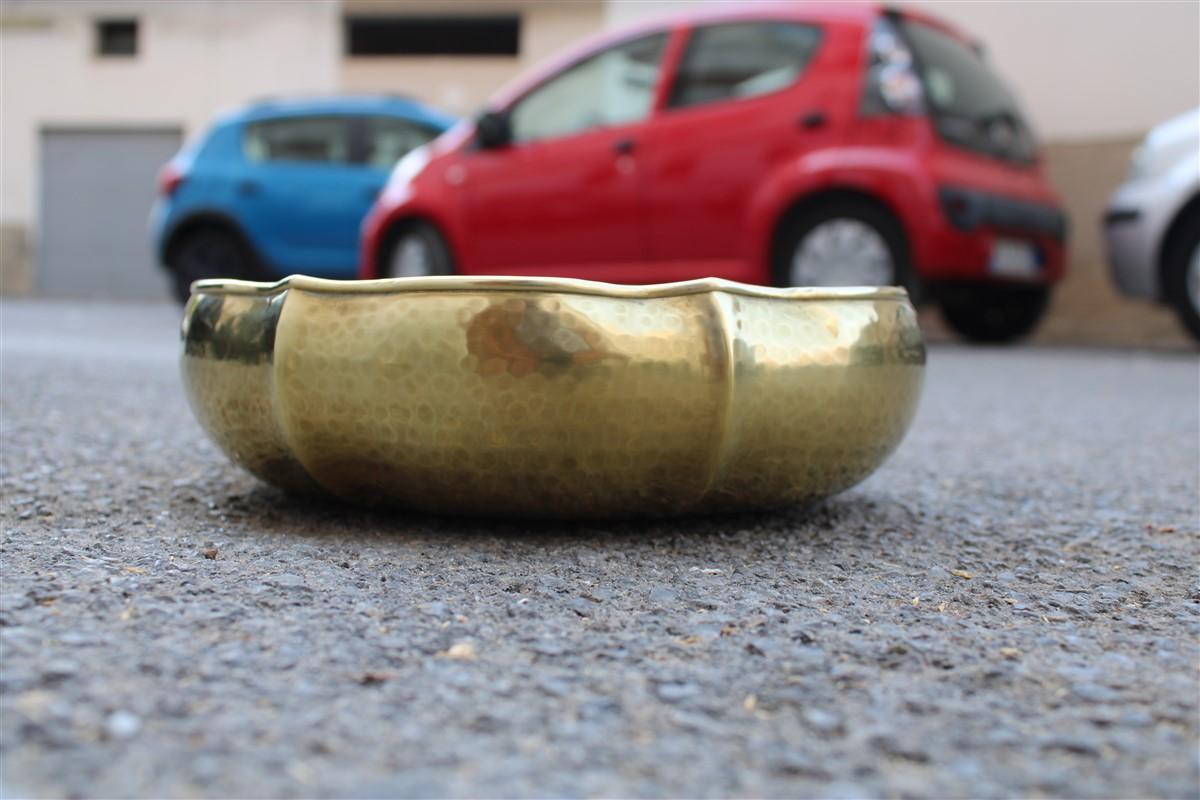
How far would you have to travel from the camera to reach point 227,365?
134 centimetres

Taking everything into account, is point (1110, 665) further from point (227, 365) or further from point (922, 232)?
point (922, 232)

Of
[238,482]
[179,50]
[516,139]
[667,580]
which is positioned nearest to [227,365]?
[238,482]

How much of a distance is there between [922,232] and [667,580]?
11.9ft

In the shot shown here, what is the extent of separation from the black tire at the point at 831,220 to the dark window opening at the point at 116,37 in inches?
406

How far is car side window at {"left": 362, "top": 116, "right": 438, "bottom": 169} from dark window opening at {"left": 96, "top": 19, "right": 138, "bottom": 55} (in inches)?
289

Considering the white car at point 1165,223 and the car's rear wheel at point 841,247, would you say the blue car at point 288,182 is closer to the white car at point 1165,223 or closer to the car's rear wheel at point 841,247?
the car's rear wheel at point 841,247

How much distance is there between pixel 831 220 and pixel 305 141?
344cm

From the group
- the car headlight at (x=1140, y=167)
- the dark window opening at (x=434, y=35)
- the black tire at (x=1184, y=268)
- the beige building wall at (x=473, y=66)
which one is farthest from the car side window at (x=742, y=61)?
the dark window opening at (x=434, y=35)

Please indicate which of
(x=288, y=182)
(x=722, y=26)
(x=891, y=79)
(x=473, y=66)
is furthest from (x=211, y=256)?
(x=473, y=66)

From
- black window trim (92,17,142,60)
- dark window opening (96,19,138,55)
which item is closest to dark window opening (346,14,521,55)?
black window trim (92,17,142,60)

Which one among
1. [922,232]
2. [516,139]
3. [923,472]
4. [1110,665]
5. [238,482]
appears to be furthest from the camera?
[516,139]

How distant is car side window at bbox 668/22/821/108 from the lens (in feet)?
15.6

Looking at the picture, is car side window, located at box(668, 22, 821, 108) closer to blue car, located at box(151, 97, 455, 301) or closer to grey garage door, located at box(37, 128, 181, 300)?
blue car, located at box(151, 97, 455, 301)

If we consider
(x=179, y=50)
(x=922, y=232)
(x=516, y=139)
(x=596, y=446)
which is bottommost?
(x=596, y=446)
